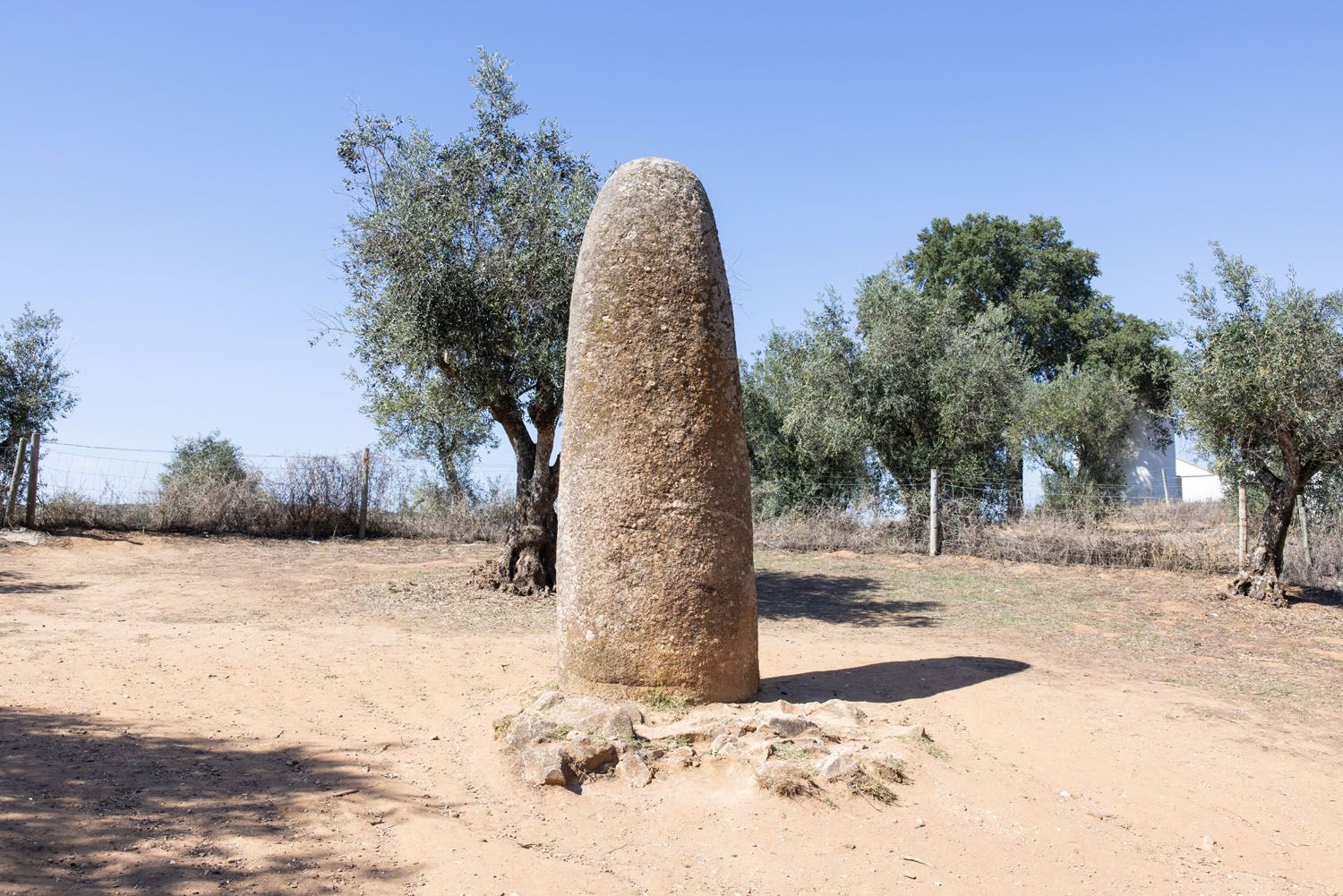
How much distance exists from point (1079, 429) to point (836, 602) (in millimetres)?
18892

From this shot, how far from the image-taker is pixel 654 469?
6.06m

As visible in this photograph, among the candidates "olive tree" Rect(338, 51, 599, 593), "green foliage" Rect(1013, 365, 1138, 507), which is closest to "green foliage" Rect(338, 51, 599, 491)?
"olive tree" Rect(338, 51, 599, 593)

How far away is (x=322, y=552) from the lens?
658 inches

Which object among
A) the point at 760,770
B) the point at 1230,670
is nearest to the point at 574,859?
the point at 760,770

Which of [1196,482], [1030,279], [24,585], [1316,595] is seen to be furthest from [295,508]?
[1196,482]

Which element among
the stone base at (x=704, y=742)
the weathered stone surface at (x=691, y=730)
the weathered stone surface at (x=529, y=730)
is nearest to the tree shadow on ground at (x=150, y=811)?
Result: the weathered stone surface at (x=529, y=730)

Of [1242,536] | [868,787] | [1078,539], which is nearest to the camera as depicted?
[868,787]

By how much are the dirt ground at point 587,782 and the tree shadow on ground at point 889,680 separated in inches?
1.7

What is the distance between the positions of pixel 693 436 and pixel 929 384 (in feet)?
50.0

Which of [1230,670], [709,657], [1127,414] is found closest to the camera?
[709,657]

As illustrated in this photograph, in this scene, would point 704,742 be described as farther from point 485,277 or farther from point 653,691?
point 485,277

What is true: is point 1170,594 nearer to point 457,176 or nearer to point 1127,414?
point 457,176

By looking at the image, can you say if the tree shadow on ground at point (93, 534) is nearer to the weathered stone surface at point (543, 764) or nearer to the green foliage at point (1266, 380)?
the weathered stone surface at point (543, 764)

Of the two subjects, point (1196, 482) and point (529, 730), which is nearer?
point (529, 730)
